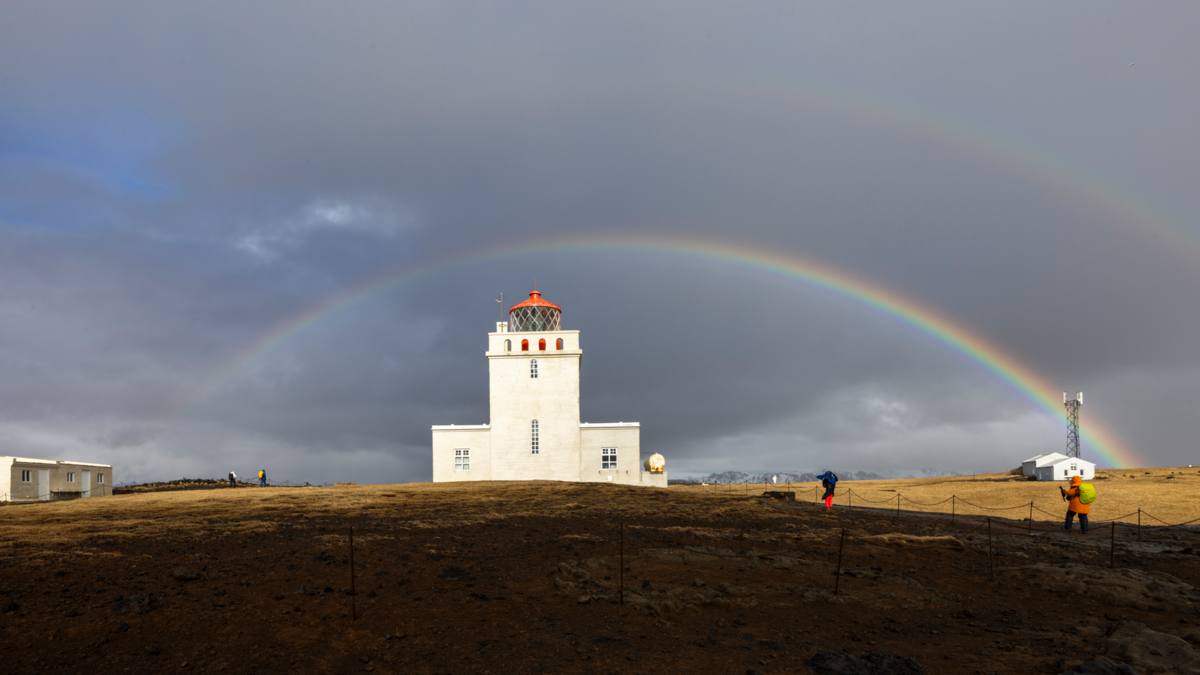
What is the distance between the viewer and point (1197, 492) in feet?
159

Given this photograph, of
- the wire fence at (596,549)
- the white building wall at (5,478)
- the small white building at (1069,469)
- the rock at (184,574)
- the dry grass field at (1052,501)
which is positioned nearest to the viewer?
the rock at (184,574)

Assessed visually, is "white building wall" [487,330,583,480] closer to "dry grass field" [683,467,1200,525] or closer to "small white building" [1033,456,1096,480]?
"dry grass field" [683,467,1200,525]

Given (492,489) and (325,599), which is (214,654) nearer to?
(325,599)

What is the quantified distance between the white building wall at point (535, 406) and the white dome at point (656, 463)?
697 centimetres

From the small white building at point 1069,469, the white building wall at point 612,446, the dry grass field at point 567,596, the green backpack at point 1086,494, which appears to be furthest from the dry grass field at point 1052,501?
the dry grass field at point 567,596

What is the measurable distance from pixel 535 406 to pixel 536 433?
6.57 feet

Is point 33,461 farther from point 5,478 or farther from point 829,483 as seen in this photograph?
point 829,483

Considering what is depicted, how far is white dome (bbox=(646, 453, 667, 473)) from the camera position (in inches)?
2297

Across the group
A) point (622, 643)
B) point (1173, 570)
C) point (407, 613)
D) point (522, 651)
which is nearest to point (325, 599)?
point (407, 613)

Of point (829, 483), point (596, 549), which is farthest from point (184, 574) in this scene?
point (829, 483)

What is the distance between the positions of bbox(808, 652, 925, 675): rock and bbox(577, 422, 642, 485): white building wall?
41718mm

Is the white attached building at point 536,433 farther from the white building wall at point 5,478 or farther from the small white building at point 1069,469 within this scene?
the small white building at point 1069,469

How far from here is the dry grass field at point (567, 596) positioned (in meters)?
12.5

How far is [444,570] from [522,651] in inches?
208
